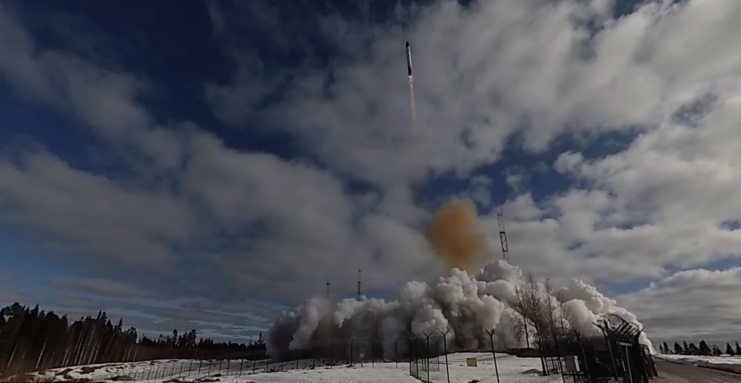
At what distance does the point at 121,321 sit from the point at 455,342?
121 meters

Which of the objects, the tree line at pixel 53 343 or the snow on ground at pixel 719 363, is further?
the tree line at pixel 53 343

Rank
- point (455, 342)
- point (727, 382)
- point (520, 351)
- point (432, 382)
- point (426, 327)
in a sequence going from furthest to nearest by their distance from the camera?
point (455, 342), point (426, 327), point (520, 351), point (432, 382), point (727, 382)

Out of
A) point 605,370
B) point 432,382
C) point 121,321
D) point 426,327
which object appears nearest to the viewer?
point 605,370

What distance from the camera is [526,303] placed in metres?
69.6

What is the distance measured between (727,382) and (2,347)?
300 feet

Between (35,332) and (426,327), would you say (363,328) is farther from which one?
(35,332)

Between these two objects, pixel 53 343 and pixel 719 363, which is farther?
pixel 53 343

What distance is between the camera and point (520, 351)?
223ft

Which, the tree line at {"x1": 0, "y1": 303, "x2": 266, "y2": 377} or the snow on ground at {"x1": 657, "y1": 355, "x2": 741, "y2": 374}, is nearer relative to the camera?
the snow on ground at {"x1": 657, "y1": 355, "x2": 741, "y2": 374}

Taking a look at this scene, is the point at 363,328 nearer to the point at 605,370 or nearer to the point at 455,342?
the point at 455,342

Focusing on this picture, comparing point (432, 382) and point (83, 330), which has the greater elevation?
point (83, 330)

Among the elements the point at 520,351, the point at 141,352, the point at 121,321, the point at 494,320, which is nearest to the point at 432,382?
the point at 520,351

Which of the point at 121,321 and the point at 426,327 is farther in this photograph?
the point at 121,321

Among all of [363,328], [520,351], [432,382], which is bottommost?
[432,382]
